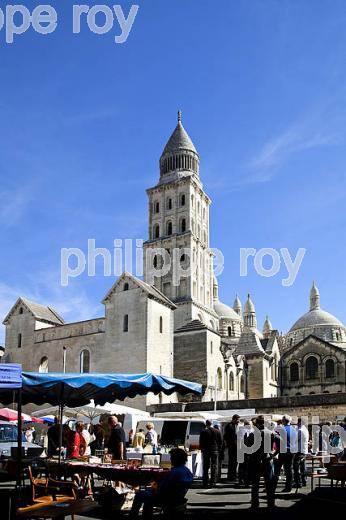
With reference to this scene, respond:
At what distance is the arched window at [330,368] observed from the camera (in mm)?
58906

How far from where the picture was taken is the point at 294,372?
6194 centimetres

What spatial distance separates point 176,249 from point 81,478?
51227mm

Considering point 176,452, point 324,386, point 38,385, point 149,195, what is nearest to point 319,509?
point 176,452

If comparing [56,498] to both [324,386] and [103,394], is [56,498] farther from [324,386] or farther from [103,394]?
[324,386]

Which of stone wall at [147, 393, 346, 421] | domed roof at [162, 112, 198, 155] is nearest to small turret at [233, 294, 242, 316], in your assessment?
domed roof at [162, 112, 198, 155]

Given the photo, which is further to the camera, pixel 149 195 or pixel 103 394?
pixel 149 195

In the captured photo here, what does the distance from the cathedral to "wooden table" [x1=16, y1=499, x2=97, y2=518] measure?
1285 inches

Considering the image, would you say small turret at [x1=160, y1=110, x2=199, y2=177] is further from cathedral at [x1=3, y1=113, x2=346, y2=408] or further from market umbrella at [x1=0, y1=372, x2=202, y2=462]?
market umbrella at [x1=0, y1=372, x2=202, y2=462]

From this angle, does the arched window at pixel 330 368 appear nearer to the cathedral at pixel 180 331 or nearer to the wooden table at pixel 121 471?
the cathedral at pixel 180 331

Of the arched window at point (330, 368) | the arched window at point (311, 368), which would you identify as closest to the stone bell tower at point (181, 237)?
the arched window at point (311, 368)

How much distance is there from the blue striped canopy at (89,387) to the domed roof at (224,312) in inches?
2505

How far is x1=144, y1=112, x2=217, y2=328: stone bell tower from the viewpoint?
6072 cm

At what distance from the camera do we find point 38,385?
38.7 ft

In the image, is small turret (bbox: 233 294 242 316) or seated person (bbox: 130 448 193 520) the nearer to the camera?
seated person (bbox: 130 448 193 520)
